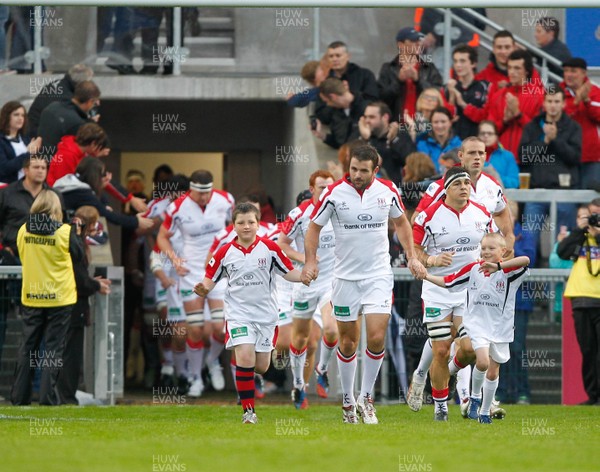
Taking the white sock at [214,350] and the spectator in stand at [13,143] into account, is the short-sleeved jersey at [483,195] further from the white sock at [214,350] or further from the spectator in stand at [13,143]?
the spectator in stand at [13,143]

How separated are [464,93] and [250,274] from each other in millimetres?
6331

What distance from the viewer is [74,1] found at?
Answer: 476 inches

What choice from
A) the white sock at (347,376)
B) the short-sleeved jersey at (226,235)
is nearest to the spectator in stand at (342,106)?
the short-sleeved jersey at (226,235)

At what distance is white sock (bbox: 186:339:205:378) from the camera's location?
57.6ft

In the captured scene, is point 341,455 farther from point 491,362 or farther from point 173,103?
point 173,103

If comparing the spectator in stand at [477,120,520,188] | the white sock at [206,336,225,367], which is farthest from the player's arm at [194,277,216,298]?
the spectator in stand at [477,120,520,188]

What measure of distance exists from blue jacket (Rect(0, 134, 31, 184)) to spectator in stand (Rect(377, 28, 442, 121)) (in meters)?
4.80

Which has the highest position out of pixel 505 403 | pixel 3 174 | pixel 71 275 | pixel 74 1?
pixel 74 1

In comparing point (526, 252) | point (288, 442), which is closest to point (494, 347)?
point (288, 442)

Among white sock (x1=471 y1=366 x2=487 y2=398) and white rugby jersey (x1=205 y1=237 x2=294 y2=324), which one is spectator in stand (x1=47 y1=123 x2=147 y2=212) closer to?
white rugby jersey (x1=205 y1=237 x2=294 y2=324)

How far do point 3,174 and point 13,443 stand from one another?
6.74 meters

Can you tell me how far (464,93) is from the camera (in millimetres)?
18641

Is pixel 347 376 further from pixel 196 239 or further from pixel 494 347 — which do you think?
pixel 196 239

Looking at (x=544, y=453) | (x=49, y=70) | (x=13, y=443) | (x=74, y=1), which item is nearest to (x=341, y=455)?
(x=544, y=453)
